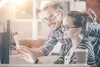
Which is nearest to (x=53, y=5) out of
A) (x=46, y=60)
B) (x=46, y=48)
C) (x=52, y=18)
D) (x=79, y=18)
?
(x=52, y=18)

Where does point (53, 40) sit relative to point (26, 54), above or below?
above

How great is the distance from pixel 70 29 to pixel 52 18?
0.68 ft

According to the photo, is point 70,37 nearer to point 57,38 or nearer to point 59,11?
point 57,38

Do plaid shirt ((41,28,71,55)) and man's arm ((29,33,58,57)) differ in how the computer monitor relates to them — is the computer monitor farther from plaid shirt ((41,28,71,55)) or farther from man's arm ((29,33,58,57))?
plaid shirt ((41,28,71,55))

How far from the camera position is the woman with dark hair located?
188cm

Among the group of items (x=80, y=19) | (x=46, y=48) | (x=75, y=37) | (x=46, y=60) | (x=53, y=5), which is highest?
(x=53, y=5)

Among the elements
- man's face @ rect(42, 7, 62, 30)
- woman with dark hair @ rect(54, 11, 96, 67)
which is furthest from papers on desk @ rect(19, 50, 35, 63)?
man's face @ rect(42, 7, 62, 30)

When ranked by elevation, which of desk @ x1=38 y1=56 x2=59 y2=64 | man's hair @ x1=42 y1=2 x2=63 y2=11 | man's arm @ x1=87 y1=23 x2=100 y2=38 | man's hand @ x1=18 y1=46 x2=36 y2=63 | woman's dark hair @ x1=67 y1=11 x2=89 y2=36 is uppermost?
man's hair @ x1=42 y1=2 x2=63 y2=11

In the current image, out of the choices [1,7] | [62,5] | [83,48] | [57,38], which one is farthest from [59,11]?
[1,7]

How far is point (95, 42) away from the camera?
1.88m

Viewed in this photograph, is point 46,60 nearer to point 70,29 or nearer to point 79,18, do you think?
point 70,29

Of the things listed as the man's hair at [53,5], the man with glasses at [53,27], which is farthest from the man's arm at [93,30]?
the man's hair at [53,5]

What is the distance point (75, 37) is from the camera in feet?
6.19

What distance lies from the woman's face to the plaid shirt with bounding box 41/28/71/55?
49mm
